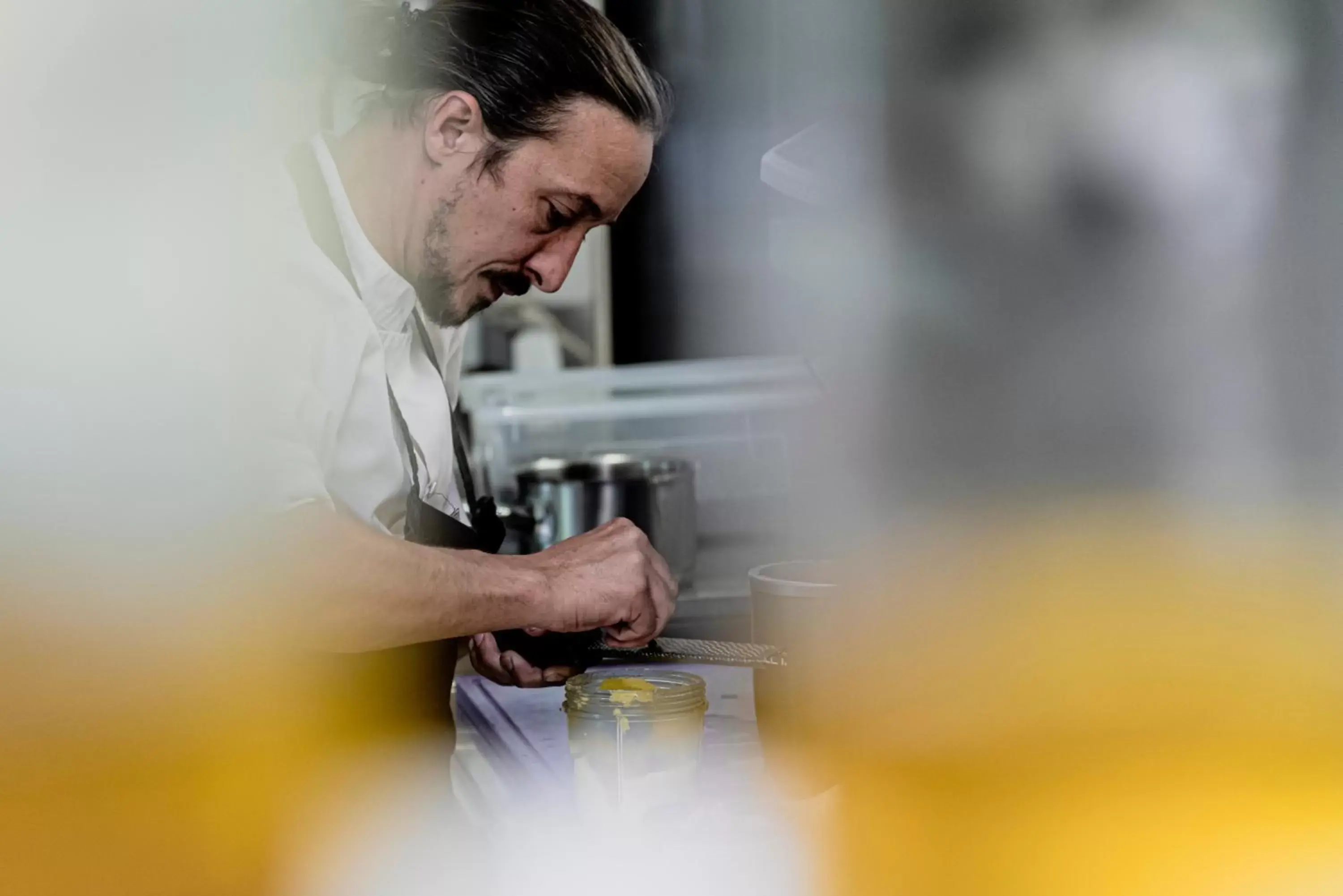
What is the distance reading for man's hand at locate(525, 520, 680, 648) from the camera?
55 centimetres

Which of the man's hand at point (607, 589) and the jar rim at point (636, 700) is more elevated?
the man's hand at point (607, 589)

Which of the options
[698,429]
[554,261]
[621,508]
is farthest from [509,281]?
[698,429]

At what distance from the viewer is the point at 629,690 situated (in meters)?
0.49

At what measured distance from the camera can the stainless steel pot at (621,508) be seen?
673 mm

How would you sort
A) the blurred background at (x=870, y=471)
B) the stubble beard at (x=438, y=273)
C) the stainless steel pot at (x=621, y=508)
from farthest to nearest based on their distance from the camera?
the stainless steel pot at (x=621, y=508)
the stubble beard at (x=438, y=273)
the blurred background at (x=870, y=471)

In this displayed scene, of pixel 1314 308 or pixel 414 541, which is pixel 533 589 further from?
pixel 1314 308

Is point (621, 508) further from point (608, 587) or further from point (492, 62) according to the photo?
point (492, 62)

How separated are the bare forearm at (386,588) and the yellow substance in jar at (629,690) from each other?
0.21 ft

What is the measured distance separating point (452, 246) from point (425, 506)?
13 centimetres

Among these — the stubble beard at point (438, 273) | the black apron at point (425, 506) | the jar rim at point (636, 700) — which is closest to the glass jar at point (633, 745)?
the jar rim at point (636, 700)

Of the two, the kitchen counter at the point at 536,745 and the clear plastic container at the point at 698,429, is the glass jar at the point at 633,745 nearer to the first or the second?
the kitchen counter at the point at 536,745

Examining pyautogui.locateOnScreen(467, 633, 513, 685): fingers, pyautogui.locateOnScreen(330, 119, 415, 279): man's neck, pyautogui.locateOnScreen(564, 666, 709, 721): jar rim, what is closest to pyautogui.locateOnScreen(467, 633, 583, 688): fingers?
pyautogui.locateOnScreen(467, 633, 513, 685): fingers

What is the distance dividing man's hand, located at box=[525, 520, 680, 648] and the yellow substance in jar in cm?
6

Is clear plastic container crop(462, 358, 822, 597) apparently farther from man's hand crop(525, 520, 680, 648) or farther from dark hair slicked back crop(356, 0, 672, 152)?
dark hair slicked back crop(356, 0, 672, 152)
